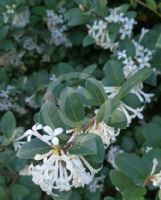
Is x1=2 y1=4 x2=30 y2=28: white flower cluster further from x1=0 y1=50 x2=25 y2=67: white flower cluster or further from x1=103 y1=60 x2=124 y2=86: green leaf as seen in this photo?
x1=103 y1=60 x2=124 y2=86: green leaf

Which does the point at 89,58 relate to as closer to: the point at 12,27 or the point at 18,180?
the point at 12,27

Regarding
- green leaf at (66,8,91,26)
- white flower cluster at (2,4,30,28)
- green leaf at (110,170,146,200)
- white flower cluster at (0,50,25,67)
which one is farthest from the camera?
white flower cluster at (0,50,25,67)

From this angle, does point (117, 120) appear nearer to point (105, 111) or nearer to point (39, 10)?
point (105, 111)

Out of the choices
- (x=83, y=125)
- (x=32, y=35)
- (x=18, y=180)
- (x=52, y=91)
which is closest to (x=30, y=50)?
(x=32, y=35)

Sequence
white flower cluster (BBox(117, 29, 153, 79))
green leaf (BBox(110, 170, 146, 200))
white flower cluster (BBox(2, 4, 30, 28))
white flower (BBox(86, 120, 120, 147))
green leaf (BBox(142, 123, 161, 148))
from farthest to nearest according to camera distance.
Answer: white flower cluster (BBox(2, 4, 30, 28)), white flower cluster (BBox(117, 29, 153, 79)), green leaf (BBox(142, 123, 161, 148)), green leaf (BBox(110, 170, 146, 200)), white flower (BBox(86, 120, 120, 147))

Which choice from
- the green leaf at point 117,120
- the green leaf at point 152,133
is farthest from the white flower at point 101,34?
the green leaf at point 117,120

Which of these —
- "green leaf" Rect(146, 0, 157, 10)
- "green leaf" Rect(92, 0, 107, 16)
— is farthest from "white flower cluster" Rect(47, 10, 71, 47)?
"green leaf" Rect(146, 0, 157, 10)

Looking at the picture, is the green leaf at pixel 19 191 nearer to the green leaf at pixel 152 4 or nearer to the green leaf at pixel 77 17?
the green leaf at pixel 77 17

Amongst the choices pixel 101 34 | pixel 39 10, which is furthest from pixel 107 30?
pixel 39 10
